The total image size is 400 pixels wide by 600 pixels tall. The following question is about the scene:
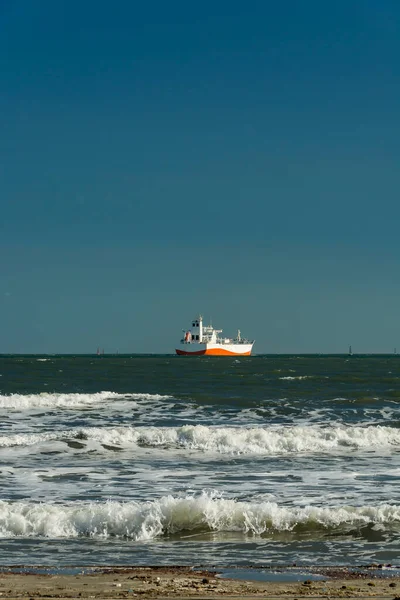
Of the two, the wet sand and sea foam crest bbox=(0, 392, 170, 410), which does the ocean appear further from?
sea foam crest bbox=(0, 392, 170, 410)

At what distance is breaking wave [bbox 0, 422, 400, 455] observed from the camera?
24.1 m

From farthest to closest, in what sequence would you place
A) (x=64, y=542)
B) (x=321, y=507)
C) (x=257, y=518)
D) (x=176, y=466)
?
(x=176, y=466)
(x=321, y=507)
(x=257, y=518)
(x=64, y=542)

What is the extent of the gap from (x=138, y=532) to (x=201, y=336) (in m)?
182

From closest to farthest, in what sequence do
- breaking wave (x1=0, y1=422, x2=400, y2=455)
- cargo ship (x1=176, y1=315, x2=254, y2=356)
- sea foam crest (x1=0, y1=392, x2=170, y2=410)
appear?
1. breaking wave (x1=0, y1=422, x2=400, y2=455)
2. sea foam crest (x1=0, y1=392, x2=170, y2=410)
3. cargo ship (x1=176, y1=315, x2=254, y2=356)

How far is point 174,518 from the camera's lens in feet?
44.0

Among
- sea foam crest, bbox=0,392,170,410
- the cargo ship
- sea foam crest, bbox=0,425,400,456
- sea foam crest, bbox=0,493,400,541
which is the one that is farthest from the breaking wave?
the cargo ship

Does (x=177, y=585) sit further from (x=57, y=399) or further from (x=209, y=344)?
(x=209, y=344)

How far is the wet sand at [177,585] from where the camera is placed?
857 centimetres

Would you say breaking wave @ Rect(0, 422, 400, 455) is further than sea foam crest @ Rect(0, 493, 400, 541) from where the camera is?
Yes

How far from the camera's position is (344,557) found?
11344 millimetres

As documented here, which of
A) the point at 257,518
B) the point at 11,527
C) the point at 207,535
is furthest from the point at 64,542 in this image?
the point at 257,518

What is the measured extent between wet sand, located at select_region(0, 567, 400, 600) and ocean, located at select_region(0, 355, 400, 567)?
38.4 inches

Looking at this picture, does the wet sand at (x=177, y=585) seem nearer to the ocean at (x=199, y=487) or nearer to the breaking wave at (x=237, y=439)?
the ocean at (x=199, y=487)

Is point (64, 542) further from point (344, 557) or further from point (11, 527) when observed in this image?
point (344, 557)
